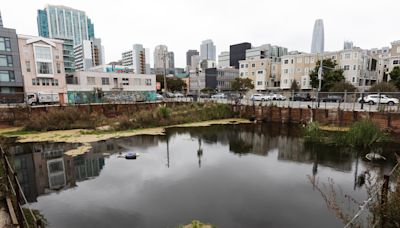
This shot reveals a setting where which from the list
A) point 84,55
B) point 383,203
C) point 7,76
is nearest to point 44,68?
point 7,76

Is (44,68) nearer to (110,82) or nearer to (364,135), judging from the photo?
(110,82)

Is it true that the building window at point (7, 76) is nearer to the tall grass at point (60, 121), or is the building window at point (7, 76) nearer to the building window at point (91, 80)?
the building window at point (91, 80)

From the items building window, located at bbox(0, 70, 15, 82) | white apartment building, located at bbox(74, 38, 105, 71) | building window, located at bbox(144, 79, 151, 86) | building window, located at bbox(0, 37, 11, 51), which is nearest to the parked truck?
building window, located at bbox(0, 70, 15, 82)

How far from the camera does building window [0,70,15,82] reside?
34.5 m

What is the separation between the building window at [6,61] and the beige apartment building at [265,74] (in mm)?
49983

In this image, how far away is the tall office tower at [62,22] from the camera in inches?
4471

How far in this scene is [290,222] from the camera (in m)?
6.32

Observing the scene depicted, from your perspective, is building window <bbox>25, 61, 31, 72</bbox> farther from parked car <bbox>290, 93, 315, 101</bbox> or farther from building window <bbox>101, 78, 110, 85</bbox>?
parked car <bbox>290, 93, 315, 101</bbox>

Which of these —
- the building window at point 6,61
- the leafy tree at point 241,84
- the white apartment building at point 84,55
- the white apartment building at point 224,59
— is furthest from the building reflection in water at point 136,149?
the white apartment building at point 224,59

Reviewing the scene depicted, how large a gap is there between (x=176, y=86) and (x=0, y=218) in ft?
205

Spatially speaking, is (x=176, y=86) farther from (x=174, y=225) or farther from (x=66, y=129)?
(x=174, y=225)

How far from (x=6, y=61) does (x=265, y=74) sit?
170 feet

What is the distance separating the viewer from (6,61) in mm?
34875

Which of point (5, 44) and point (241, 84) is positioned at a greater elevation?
point (5, 44)
